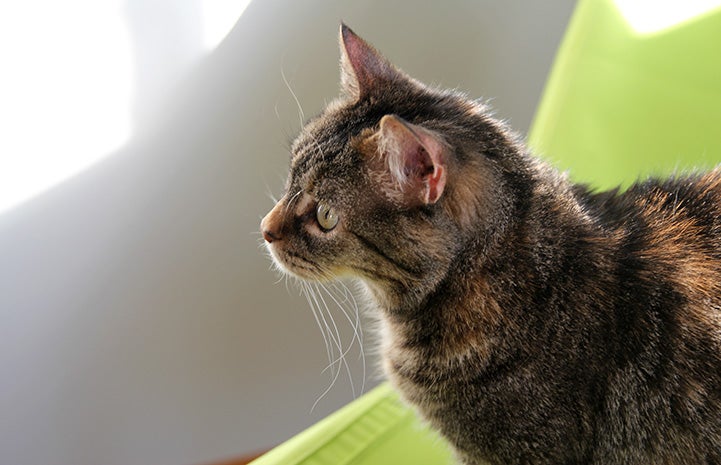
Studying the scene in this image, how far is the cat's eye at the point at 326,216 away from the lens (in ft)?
2.69

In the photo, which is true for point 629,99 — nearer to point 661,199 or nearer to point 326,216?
point 661,199

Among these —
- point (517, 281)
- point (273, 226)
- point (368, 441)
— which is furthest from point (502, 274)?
point (368, 441)

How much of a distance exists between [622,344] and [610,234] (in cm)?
15

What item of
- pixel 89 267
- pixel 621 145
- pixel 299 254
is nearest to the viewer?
pixel 299 254

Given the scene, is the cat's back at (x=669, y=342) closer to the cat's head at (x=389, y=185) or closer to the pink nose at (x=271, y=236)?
the cat's head at (x=389, y=185)

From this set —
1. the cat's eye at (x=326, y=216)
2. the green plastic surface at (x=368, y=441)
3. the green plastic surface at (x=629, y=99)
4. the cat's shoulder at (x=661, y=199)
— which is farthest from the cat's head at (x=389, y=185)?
the green plastic surface at (x=629, y=99)

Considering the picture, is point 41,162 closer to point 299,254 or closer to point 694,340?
point 299,254

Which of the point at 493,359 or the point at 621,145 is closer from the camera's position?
the point at 493,359

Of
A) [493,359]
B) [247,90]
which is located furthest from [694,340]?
[247,90]

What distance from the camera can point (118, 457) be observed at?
1397mm

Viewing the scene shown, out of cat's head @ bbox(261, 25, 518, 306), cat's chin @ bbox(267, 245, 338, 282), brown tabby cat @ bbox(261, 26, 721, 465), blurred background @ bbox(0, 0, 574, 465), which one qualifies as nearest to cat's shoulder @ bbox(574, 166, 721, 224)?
brown tabby cat @ bbox(261, 26, 721, 465)

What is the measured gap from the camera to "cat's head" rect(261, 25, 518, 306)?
0.75m

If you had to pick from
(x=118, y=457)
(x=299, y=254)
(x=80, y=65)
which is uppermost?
(x=80, y=65)

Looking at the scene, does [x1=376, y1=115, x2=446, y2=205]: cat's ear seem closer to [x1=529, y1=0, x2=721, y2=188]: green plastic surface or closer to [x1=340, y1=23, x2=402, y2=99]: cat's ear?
[x1=340, y1=23, x2=402, y2=99]: cat's ear
